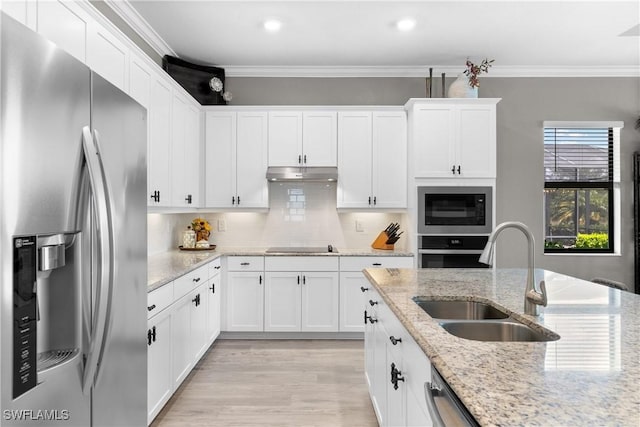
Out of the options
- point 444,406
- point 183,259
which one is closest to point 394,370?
point 444,406

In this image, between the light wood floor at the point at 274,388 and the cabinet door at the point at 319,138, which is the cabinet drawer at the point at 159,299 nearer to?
the light wood floor at the point at 274,388

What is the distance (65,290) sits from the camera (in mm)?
1116

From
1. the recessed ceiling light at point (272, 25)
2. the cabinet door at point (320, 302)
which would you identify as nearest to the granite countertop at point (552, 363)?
the cabinet door at point (320, 302)

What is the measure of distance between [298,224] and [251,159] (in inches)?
35.0

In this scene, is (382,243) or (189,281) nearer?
(189,281)

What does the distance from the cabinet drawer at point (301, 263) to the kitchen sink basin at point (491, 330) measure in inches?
94.8

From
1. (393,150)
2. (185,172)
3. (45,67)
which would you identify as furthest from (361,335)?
(45,67)

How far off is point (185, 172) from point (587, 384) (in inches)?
132

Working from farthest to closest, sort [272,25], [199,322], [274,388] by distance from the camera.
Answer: [272,25], [199,322], [274,388]

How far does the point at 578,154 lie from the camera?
438 cm

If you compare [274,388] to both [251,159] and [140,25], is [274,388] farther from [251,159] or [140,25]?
[140,25]

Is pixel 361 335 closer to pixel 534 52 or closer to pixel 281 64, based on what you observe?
pixel 281 64

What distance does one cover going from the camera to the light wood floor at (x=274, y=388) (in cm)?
250

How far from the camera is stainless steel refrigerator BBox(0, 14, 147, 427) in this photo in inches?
36.9
